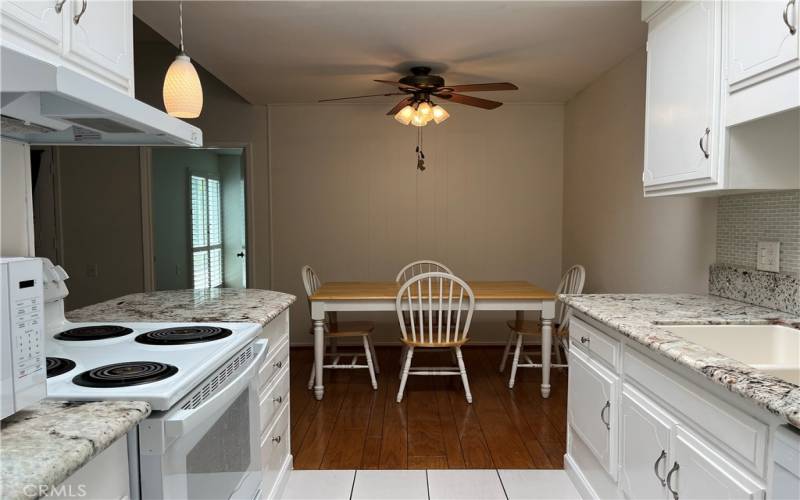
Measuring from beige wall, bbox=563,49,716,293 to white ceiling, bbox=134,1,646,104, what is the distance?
0.90 ft

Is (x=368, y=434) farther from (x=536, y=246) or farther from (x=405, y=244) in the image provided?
(x=536, y=246)

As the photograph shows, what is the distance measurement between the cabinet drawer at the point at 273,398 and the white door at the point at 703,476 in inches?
50.3

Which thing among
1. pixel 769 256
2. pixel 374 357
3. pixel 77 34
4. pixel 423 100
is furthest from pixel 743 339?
pixel 374 357

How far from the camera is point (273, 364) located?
210 centimetres

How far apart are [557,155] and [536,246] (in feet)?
2.90

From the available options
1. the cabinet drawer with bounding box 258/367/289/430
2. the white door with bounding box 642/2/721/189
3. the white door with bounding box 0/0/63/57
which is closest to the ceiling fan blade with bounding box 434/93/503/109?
the white door with bounding box 642/2/721/189

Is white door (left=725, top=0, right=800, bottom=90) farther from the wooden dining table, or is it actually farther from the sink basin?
the wooden dining table

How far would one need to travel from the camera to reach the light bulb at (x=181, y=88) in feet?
5.98

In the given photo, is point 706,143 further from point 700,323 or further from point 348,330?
point 348,330

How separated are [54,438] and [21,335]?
0.62 ft

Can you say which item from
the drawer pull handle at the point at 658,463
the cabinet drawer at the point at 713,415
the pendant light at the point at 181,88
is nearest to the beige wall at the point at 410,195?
the pendant light at the point at 181,88

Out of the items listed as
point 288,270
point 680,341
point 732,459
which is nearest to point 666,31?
point 680,341

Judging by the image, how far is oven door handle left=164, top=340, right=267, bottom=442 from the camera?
1.03 metres

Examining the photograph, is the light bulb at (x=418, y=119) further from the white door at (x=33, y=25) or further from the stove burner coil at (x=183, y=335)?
the white door at (x=33, y=25)
